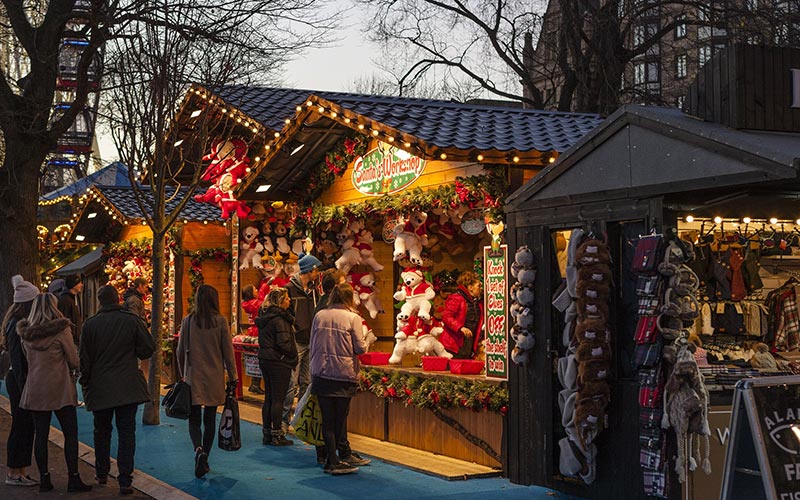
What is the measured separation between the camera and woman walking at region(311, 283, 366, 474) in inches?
403

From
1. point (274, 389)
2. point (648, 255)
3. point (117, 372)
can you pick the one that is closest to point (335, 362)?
point (117, 372)

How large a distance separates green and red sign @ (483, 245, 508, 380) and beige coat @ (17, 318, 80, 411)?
390 centimetres

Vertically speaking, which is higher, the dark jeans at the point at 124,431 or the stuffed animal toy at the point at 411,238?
the stuffed animal toy at the point at 411,238

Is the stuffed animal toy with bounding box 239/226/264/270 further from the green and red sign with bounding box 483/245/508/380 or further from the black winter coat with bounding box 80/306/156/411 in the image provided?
the black winter coat with bounding box 80/306/156/411

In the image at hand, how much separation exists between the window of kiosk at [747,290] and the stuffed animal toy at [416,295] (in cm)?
351

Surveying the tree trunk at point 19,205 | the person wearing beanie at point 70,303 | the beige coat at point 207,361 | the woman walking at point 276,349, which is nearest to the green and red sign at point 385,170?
the woman walking at point 276,349

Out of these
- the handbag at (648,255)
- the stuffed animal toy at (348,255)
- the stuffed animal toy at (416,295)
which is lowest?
the stuffed animal toy at (416,295)

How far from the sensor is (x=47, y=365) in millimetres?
9656

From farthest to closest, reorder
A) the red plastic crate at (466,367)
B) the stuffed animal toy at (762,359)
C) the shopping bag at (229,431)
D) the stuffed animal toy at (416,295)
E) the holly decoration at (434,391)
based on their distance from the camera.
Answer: the stuffed animal toy at (416,295) < the red plastic crate at (466,367) < the holly decoration at (434,391) < the shopping bag at (229,431) < the stuffed animal toy at (762,359)

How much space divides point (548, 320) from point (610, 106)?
18.5 m

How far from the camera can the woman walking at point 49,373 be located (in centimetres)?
960

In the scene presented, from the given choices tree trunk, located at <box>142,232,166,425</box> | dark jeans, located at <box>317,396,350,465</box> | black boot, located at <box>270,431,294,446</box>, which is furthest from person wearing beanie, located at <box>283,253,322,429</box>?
dark jeans, located at <box>317,396,350,465</box>

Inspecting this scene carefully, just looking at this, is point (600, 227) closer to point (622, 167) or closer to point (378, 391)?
point (622, 167)

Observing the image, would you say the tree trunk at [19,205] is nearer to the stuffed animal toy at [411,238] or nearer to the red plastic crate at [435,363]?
the stuffed animal toy at [411,238]
